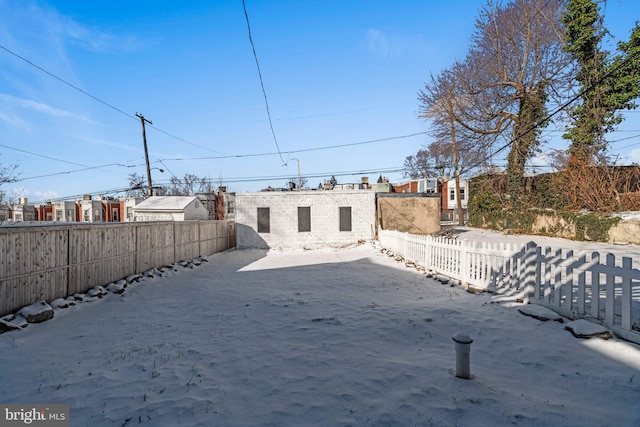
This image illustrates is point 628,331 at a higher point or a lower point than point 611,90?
lower

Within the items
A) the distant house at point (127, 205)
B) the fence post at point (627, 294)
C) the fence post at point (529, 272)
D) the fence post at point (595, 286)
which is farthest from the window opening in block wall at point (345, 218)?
the distant house at point (127, 205)

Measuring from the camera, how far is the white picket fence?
12.7ft

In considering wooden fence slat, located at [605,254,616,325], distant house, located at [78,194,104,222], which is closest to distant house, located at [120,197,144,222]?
distant house, located at [78,194,104,222]

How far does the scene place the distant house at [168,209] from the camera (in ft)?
70.7

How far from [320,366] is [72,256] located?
6422mm

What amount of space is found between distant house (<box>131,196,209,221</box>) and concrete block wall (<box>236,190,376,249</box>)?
566cm

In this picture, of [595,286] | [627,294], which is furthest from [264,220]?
[627,294]

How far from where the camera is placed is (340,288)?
7.75 metres

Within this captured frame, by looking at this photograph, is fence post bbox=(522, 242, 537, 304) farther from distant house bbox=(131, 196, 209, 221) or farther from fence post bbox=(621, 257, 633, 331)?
distant house bbox=(131, 196, 209, 221)

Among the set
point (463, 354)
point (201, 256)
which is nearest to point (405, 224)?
point (201, 256)

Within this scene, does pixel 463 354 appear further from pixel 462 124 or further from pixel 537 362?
pixel 462 124

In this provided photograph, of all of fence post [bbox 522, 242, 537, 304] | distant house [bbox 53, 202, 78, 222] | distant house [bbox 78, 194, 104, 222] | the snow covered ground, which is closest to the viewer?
the snow covered ground

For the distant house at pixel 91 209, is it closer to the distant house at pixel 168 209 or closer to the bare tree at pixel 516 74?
the distant house at pixel 168 209

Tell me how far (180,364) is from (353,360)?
1973 mm
